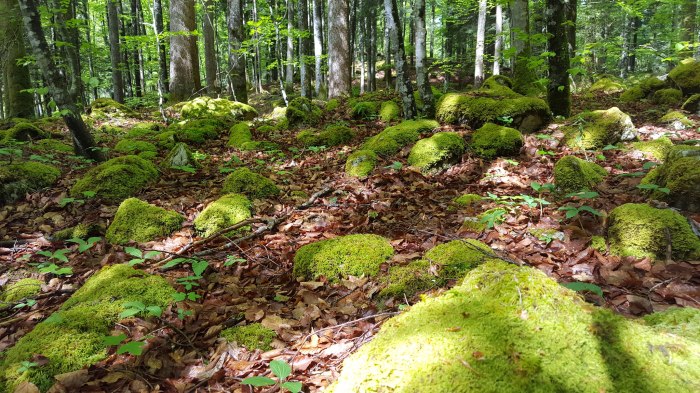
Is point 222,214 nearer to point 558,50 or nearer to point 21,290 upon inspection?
point 21,290

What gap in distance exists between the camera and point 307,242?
423 cm

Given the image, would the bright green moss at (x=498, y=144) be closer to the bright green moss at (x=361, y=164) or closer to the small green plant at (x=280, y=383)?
the bright green moss at (x=361, y=164)

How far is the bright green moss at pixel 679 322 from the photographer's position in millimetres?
1546

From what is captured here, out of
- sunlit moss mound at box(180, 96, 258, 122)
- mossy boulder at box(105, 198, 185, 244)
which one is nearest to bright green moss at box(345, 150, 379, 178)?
mossy boulder at box(105, 198, 185, 244)

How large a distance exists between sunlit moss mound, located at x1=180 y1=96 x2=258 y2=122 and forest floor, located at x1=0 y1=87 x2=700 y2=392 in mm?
4289

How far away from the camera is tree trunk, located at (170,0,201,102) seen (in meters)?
12.2

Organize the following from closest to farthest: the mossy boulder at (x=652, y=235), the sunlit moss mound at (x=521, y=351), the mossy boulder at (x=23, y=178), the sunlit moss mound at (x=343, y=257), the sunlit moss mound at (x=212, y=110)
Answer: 1. the sunlit moss mound at (x=521, y=351)
2. the mossy boulder at (x=652, y=235)
3. the sunlit moss mound at (x=343, y=257)
4. the mossy boulder at (x=23, y=178)
5. the sunlit moss mound at (x=212, y=110)

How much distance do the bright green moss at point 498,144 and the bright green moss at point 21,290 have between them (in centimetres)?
630

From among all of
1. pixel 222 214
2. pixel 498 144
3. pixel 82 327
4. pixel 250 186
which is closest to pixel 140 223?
pixel 222 214

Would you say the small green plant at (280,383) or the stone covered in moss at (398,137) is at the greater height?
the stone covered in moss at (398,137)

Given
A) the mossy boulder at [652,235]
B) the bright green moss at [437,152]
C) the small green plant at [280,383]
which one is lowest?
the small green plant at [280,383]

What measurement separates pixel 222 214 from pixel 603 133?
21.9ft

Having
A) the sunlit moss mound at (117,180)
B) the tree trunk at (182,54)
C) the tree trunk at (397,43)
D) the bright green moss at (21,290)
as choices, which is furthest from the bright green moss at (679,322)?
the tree trunk at (182,54)

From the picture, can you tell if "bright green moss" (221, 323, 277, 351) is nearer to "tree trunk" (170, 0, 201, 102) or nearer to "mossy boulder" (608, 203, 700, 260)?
"mossy boulder" (608, 203, 700, 260)
